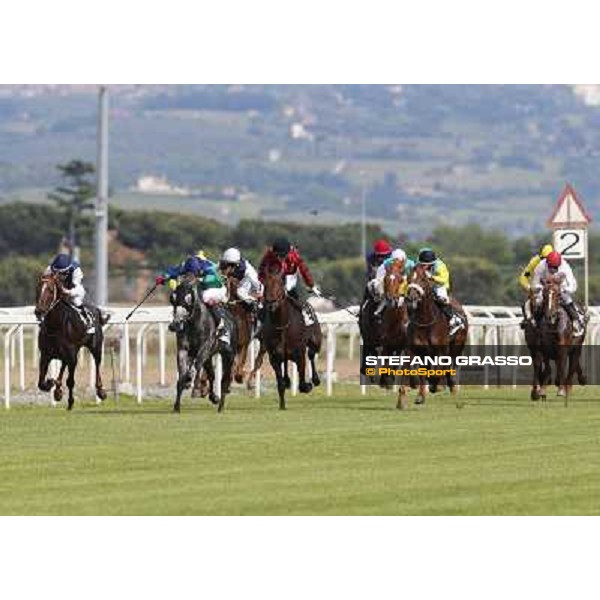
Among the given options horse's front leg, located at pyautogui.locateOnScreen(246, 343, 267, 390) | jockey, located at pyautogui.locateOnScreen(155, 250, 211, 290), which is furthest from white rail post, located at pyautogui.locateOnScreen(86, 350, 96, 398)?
jockey, located at pyautogui.locateOnScreen(155, 250, 211, 290)

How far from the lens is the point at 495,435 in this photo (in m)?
22.5

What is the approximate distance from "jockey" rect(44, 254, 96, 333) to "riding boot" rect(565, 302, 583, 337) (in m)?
5.29

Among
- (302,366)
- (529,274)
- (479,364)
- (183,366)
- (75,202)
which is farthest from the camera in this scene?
(75,202)

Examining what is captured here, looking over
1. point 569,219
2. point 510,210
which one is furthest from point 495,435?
point 510,210

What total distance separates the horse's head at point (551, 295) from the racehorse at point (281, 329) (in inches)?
100

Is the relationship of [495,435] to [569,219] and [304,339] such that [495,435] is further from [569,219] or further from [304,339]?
[569,219]

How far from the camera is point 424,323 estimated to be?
2834 cm

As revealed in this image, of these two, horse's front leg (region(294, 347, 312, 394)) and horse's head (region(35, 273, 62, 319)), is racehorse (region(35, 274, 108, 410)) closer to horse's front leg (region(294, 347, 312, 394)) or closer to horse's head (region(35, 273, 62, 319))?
horse's head (region(35, 273, 62, 319))

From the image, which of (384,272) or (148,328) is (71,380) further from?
(148,328)

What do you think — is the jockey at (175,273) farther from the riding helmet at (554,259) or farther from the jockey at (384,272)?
the riding helmet at (554,259)

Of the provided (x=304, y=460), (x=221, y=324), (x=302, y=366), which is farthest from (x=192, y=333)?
(x=304, y=460)

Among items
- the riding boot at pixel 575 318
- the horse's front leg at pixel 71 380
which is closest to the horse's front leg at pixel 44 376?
the horse's front leg at pixel 71 380

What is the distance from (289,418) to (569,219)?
8.04m

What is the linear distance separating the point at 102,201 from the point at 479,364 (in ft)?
27.1
